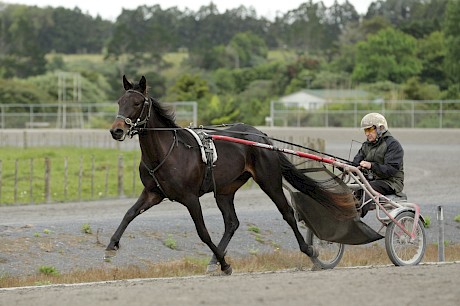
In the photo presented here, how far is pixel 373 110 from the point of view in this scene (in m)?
59.3

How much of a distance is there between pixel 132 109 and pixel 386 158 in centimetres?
312

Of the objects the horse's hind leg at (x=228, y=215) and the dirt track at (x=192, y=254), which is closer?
the dirt track at (x=192, y=254)

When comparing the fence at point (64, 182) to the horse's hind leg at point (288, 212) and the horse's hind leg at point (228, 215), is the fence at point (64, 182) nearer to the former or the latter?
the horse's hind leg at point (228, 215)

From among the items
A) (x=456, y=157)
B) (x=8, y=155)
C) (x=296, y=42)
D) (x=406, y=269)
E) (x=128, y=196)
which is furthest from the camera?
Answer: (x=296, y=42)

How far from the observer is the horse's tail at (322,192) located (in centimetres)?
Result: 1317

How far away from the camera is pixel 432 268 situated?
11.4 m

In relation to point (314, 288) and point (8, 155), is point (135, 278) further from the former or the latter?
point (8, 155)

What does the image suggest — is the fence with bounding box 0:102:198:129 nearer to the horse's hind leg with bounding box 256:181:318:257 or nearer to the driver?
the horse's hind leg with bounding box 256:181:318:257

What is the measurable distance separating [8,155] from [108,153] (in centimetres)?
409

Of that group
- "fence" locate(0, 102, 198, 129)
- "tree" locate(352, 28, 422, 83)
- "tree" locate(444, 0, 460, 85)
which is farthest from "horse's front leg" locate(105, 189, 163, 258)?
"tree" locate(352, 28, 422, 83)

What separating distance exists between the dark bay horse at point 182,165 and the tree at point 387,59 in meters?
81.2

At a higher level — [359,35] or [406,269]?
[359,35]

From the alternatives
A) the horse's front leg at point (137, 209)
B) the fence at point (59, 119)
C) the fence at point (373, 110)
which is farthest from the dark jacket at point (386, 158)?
the fence at point (59, 119)

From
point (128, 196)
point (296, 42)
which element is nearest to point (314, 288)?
point (128, 196)
